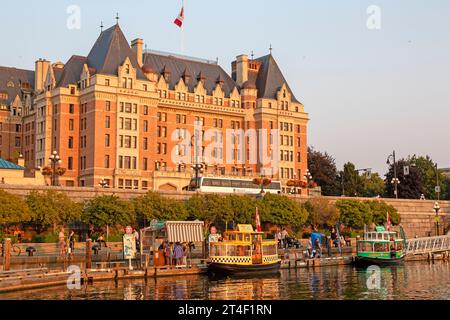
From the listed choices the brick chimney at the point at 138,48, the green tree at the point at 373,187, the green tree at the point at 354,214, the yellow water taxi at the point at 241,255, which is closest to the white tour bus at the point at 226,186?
the green tree at the point at 354,214

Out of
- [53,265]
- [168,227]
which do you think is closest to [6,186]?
[53,265]

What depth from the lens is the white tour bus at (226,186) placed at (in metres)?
86.0

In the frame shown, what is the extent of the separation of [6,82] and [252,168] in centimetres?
4204

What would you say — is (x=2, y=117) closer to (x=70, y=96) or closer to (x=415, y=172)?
(x=70, y=96)

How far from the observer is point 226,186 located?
87.9 m

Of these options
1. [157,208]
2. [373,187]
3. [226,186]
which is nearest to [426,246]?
[157,208]

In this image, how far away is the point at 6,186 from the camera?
65000mm

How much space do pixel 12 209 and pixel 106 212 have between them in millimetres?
9578

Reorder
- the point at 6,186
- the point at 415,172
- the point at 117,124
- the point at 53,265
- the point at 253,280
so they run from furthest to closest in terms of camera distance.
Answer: the point at 415,172, the point at 117,124, the point at 6,186, the point at 53,265, the point at 253,280

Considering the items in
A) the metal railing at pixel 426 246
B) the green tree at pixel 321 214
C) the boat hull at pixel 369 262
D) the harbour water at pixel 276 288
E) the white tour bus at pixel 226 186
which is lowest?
the harbour water at pixel 276 288

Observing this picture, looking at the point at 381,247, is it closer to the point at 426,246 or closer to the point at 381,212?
the point at 426,246

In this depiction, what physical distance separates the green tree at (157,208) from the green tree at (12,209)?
1204cm

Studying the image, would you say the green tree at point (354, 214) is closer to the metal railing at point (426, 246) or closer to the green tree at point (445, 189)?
the metal railing at point (426, 246)
